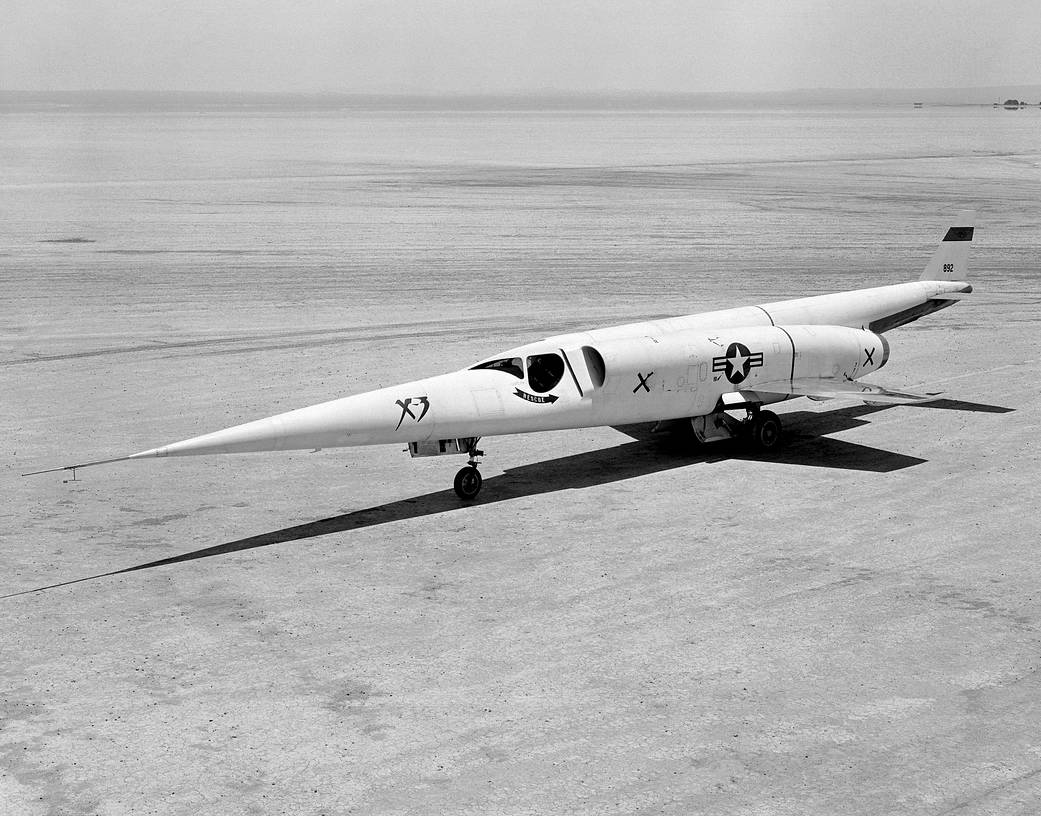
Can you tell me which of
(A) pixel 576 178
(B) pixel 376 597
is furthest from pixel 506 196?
(B) pixel 376 597

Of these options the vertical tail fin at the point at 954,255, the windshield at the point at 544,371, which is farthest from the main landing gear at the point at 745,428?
the vertical tail fin at the point at 954,255

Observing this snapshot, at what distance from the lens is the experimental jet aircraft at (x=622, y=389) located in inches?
724

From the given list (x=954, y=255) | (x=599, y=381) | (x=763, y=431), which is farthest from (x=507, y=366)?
(x=954, y=255)

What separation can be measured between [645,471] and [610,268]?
25.1 meters

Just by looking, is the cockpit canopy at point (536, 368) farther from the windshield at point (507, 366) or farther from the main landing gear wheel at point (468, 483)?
the main landing gear wheel at point (468, 483)

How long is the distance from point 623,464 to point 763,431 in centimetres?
274

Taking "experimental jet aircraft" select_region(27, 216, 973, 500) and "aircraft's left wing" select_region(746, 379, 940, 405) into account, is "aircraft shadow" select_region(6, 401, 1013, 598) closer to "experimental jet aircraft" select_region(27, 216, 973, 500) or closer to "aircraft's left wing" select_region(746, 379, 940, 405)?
"experimental jet aircraft" select_region(27, 216, 973, 500)

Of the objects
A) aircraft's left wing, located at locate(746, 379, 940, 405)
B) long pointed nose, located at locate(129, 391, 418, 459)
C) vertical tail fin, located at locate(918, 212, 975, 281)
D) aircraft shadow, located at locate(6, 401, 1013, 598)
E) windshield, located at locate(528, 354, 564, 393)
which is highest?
vertical tail fin, located at locate(918, 212, 975, 281)

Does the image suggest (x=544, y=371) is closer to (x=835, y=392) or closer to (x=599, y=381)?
(x=599, y=381)

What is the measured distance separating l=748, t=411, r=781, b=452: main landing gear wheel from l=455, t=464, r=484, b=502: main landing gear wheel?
5.75 meters

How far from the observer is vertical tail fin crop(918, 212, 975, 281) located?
1118 inches

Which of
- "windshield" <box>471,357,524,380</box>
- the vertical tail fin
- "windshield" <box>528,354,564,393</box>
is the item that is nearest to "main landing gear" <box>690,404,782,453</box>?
"windshield" <box>528,354,564,393</box>

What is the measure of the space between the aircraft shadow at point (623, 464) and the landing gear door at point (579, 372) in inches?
65.2

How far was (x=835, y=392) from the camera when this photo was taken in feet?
74.2
